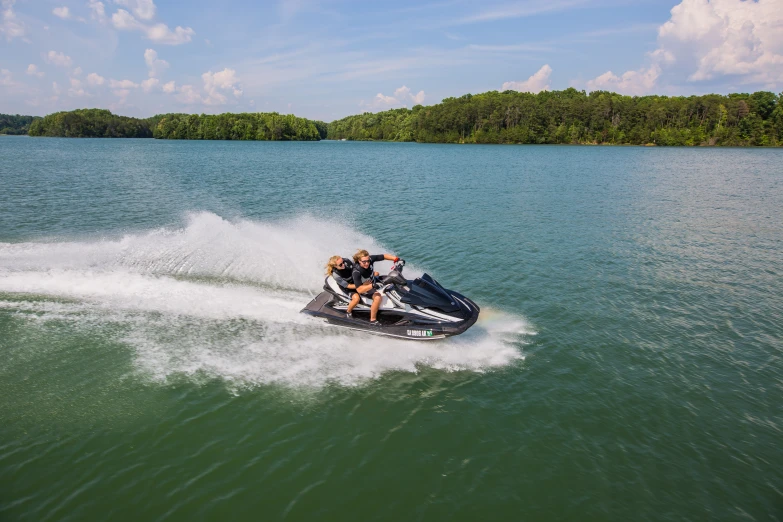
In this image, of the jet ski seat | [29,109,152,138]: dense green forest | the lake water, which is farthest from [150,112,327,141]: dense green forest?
the jet ski seat

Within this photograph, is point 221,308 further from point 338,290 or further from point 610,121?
point 610,121

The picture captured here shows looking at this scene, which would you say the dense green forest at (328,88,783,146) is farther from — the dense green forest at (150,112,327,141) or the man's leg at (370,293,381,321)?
the man's leg at (370,293,381,321)

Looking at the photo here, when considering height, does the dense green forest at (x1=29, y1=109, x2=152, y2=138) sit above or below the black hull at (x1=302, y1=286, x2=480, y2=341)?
above

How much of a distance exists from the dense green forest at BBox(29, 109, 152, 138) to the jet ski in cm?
18196

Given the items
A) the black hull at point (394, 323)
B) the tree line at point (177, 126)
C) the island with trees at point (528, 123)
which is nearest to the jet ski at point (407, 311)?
the black hull at point (394, 323)

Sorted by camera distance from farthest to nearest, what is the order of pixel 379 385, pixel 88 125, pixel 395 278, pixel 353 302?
pixel 88 125 < pixel 353 302 < pixel 395 278 < pixel 379 385

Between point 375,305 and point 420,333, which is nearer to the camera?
point 420,333

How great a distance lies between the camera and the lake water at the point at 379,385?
618 centimetres

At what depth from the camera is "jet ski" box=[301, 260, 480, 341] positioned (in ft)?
30.6

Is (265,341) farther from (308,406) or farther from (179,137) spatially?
(179,137)

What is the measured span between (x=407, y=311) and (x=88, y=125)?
183581 millimetres

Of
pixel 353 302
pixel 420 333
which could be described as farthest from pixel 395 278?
pixel 420 333

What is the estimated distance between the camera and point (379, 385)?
8508 mm

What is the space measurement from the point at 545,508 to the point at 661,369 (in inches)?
193
